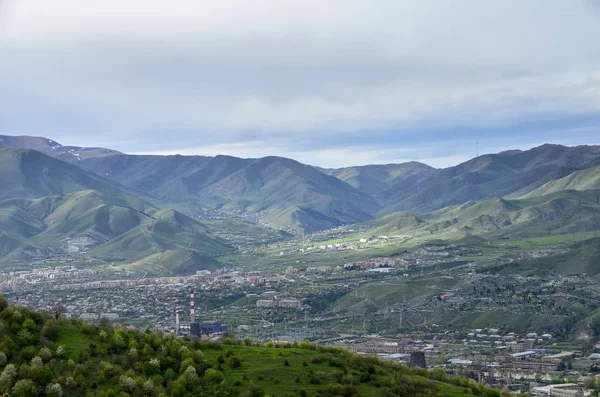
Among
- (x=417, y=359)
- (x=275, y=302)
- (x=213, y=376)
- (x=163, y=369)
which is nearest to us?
(x=213, y=376)

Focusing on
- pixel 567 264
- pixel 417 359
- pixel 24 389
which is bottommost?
pixel 417 359

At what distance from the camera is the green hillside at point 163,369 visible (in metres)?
40.0

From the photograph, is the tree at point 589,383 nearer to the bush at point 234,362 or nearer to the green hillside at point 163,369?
the green hillside at point 163,369

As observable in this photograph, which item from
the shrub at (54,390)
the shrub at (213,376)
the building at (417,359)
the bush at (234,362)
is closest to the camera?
the shrub at (54,390)

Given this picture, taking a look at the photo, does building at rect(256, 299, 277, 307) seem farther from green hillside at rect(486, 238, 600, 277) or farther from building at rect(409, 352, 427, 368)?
building at rect(409, 352, 427, 368)

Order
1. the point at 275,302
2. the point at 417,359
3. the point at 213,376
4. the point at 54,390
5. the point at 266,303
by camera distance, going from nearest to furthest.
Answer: the point at 54,390 → the point at 213,376 → the point at 417,359 → the point at 266,303 → the point at 275,302

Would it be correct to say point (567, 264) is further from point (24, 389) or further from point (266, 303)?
point (24, 389)

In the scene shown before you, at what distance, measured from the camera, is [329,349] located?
5512 centimetres

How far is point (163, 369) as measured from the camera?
4400cm

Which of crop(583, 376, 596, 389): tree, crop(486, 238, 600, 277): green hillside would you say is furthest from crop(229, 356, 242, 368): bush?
crop(486, 238, 600, 277): green hillside

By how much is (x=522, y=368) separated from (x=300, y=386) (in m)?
58.4

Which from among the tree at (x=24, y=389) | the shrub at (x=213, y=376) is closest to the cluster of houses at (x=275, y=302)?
the shrub at (x=213, y=376)

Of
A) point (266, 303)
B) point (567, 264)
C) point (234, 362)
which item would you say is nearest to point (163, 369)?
point (234, 362)

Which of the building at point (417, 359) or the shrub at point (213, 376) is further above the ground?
the shrub at point (213, 376)
